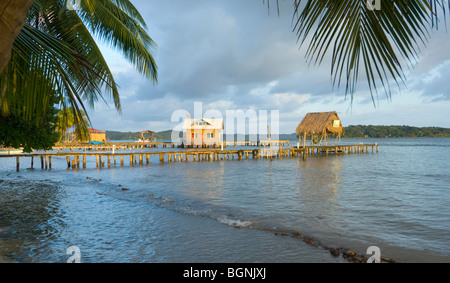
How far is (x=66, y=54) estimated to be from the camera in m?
2.61

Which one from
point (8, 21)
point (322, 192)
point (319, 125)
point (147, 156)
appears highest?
point (319, 125)

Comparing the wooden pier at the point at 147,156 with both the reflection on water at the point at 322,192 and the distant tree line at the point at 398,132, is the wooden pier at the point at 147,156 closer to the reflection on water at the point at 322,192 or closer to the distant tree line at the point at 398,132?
the reflection on water at the point at 322,192

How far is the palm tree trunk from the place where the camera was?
1810mm

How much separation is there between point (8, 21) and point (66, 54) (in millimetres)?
774

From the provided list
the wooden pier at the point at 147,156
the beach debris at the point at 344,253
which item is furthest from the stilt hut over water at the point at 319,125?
the beach debris at the point at 344,253

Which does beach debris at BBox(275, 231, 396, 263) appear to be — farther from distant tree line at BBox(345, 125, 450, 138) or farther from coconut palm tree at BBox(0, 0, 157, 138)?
distant tree line at BBox(345, 125, 450, 138)

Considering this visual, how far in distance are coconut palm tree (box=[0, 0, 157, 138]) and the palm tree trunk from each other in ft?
2.02

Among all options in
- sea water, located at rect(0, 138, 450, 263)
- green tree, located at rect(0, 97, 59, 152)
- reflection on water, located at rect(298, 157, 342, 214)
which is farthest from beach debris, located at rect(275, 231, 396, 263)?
green tree, located at rect(0, 97, 59, 152)

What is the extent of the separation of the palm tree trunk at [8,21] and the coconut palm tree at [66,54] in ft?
2.02

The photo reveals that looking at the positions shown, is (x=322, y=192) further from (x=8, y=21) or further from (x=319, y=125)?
(x=319, y=125)

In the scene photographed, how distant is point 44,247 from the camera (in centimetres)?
603

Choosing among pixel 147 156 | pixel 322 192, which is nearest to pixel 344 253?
pixel 322 192

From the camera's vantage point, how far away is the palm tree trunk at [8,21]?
181 centimetres
